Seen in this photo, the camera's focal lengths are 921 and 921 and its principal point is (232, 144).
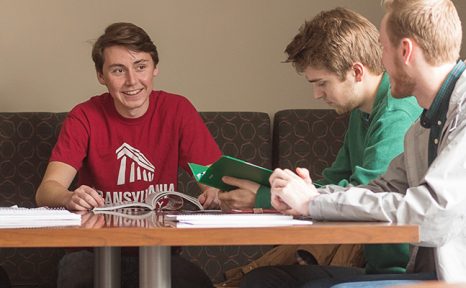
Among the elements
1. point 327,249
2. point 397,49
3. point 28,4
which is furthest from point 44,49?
point 397,49

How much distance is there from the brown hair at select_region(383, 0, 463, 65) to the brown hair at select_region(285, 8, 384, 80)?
0.51 metres

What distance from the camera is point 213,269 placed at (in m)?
3.65

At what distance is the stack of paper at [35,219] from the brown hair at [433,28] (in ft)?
2.62

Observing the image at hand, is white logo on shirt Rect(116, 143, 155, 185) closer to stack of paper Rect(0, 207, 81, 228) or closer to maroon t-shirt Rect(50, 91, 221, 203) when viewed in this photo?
maroon t-shirt Rect(50, 91, 221, 203)

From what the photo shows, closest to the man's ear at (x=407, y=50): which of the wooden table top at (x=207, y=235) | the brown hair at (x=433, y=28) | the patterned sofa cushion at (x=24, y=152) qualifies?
the brown hair at (x=433, y=28)

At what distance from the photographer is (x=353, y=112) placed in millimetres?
2635

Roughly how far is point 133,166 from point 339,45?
92cm

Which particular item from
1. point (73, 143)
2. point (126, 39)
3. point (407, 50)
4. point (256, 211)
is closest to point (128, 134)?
point (73, 143)

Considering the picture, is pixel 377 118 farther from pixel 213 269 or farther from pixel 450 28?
pixel 213 269

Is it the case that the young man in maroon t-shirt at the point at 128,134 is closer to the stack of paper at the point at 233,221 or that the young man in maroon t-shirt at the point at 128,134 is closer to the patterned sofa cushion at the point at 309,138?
the patterned sofa cushion at the point at 309,138

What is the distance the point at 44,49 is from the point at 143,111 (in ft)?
3.42

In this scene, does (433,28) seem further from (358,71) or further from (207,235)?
(207,235)

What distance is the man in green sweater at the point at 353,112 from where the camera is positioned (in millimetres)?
2240

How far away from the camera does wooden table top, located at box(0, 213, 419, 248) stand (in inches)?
63.5
